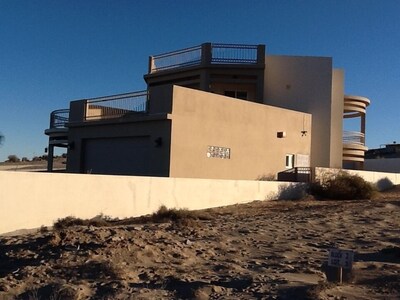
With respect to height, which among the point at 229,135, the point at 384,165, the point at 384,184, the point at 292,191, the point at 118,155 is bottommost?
the point at 292,191

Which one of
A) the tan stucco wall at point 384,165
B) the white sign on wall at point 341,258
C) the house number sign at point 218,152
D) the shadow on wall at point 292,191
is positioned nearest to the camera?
the white sign on wall at point 341,258

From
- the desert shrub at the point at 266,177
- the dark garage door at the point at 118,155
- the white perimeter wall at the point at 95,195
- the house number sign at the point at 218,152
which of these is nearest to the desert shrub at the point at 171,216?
the white perimeter wall at the point at 95,195

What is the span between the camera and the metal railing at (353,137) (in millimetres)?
37375

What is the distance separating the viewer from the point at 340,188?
27.7 metres

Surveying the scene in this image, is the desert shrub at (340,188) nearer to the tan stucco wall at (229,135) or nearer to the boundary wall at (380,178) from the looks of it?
the boundary wall at (380,178)

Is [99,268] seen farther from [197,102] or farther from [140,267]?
[197,102]

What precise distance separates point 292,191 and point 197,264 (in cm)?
1843

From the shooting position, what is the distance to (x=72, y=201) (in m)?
15.9

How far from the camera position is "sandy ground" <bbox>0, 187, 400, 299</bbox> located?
23.8 feet

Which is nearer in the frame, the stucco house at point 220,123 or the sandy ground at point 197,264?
the sandy ground at point 197,264

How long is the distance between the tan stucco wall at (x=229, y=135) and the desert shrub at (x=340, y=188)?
263 cm

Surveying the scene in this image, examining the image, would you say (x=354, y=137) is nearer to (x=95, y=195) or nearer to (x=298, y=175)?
(x=298, y=175)

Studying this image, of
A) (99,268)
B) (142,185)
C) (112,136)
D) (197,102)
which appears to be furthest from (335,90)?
(99,268)

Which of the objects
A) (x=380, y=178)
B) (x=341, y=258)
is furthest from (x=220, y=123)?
(x=341, y=258)
